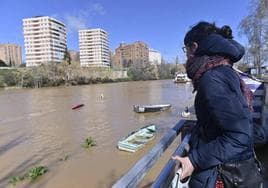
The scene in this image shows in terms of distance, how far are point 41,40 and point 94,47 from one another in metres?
26.9

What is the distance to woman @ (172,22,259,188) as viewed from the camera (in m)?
1.43

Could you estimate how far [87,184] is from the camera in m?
8.95

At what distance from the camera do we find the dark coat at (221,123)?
1.42 metres

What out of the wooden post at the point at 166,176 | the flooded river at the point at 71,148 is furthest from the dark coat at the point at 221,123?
the flooded river at the point at 71,148

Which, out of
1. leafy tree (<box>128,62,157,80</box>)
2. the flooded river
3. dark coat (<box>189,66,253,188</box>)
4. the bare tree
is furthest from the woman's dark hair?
leafy tree (<box>128,62,157,80</box>)

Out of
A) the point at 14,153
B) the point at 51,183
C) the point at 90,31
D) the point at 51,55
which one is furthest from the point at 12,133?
the point at 90,31


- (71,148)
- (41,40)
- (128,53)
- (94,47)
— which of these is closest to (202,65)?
(71,148)

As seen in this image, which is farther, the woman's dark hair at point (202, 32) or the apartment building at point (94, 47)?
the apartment building at point (94, 47)

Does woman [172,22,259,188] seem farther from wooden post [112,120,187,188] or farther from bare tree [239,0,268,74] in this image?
bare tree [239,0,268,74]

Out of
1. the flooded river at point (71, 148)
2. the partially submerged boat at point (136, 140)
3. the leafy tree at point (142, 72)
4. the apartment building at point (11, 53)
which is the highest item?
the apartment building at point (11, 53)

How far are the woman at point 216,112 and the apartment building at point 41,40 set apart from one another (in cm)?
11621

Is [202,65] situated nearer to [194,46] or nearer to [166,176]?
[194,46]

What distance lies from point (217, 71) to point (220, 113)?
8.0 inches

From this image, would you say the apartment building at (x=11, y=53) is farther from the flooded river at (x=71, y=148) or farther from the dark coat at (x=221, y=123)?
the dark coat at (x=221, y=123)
